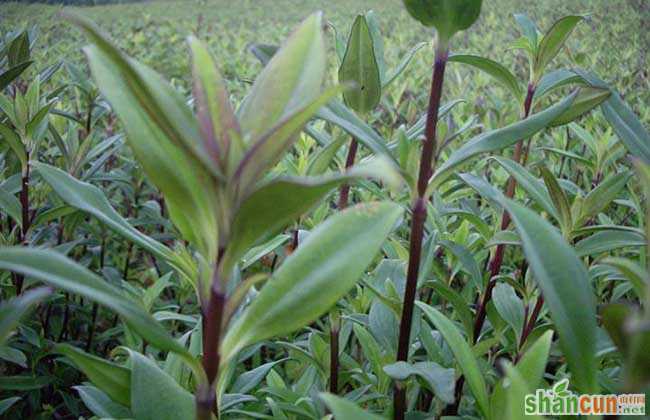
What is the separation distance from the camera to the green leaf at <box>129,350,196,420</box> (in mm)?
575

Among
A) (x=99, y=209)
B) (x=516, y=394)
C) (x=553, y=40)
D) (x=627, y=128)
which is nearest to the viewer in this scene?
(x=516, y=394)

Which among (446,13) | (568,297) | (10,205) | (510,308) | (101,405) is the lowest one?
(101,405)

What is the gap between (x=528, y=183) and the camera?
2.57 ft

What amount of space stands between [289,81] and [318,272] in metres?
0.18

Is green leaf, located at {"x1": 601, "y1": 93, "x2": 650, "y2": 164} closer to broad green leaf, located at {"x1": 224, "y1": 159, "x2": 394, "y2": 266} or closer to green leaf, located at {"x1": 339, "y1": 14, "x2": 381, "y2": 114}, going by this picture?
green leaf, located at {"x1": 339, "y1": 14, "x2": 381, "y2": 114}

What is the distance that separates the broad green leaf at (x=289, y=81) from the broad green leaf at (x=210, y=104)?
0.03 metres

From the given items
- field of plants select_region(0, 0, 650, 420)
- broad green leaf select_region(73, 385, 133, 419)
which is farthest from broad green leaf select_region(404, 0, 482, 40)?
broad green leaf select_region(73, 385, 133, 419)

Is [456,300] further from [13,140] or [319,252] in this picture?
[13,140]

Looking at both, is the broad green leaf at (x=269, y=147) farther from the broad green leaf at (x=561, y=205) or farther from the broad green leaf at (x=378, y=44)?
the broad green leaf at (x=378, y=44)

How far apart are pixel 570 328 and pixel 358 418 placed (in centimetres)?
19

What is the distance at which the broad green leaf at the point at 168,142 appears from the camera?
46cm

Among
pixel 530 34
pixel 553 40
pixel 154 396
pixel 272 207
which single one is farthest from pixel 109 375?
pixel 530 34

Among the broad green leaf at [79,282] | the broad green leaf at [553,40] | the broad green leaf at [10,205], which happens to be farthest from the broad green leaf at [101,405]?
the broad green leaf at [553,40]

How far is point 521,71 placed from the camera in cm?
299
